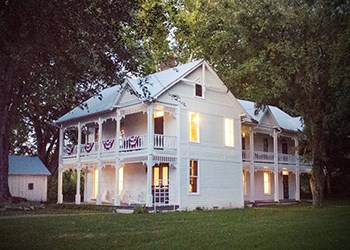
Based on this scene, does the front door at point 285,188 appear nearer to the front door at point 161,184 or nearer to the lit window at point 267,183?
the lit window at point 267,183

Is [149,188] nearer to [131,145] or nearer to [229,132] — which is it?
[131,145]

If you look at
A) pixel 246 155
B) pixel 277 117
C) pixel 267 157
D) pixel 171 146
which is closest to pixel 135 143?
pixel 171 146

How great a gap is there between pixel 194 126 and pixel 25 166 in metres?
17.7

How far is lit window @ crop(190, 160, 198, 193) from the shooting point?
27250 mm

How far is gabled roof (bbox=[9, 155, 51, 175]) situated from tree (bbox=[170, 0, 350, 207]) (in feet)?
61.7

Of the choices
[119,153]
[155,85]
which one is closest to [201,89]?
[155,85]

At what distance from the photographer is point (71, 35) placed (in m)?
8.64

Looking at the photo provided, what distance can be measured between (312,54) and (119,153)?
1283 centimetres

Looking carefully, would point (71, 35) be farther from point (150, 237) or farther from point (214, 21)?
point (214, 21)

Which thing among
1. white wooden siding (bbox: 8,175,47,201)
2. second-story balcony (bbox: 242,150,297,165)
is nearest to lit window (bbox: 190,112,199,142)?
second-story balcony (bbox: 242,150,297,165)

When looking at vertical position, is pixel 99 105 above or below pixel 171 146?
above

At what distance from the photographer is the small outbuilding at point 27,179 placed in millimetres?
36594

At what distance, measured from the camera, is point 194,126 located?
28.0 metres

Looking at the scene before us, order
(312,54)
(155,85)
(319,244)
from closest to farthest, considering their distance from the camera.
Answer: (319,244) < (312,54) < (155,85)
